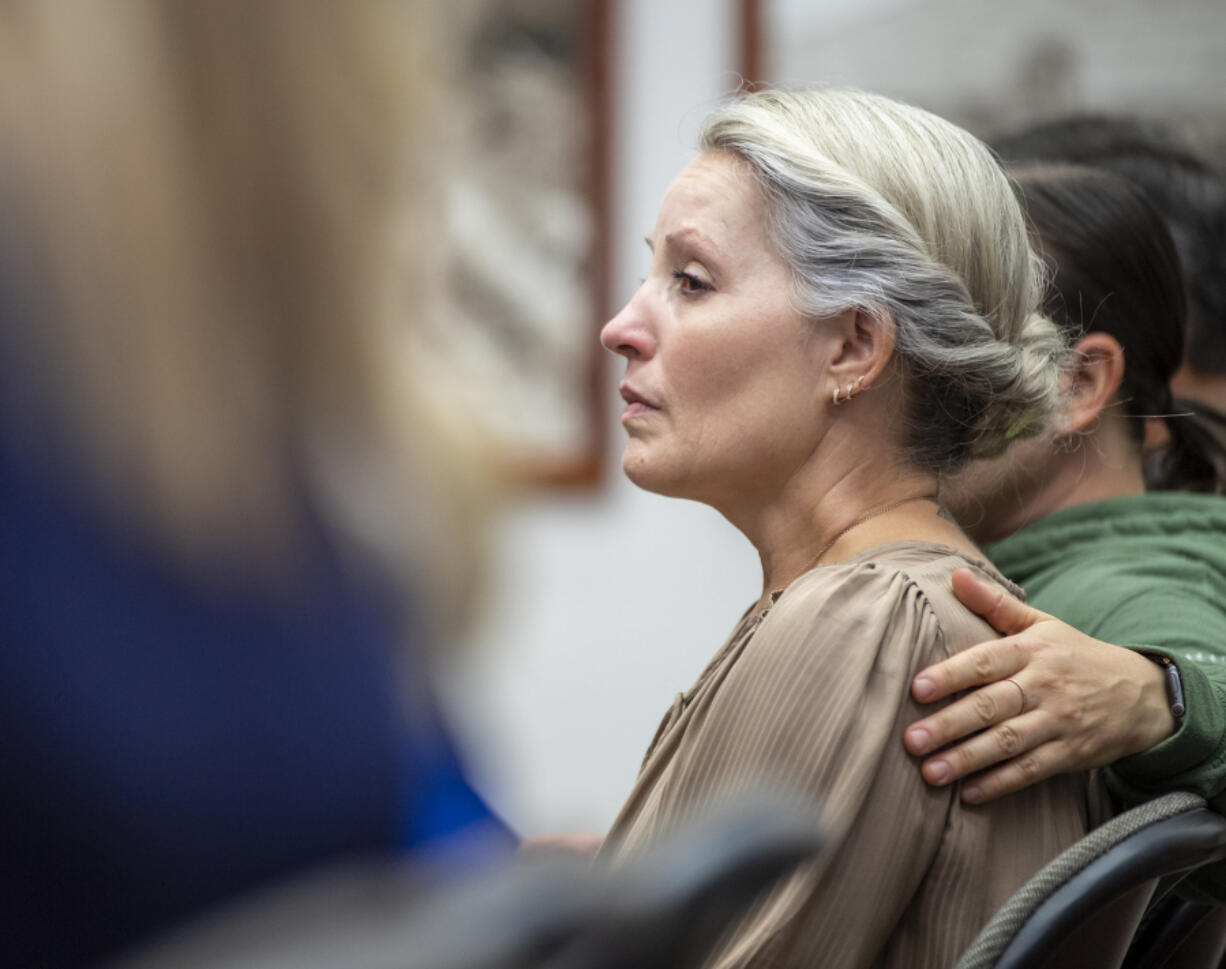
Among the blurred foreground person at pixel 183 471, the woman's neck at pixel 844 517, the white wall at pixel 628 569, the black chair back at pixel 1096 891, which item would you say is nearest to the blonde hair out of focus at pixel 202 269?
the blurred foreground person at pixel 183 471

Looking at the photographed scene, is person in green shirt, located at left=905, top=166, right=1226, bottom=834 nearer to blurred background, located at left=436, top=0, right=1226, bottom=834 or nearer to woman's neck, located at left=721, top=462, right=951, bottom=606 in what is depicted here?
woman's neck, located at left=721, top=462, right=951, bottom=606

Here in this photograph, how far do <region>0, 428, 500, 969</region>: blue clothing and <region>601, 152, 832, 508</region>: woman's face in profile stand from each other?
88cm

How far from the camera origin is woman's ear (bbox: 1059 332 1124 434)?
1494 mm

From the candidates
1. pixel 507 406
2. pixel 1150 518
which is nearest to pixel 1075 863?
pixel 1150 518

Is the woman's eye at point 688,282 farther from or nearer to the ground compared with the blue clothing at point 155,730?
nearer to the ground

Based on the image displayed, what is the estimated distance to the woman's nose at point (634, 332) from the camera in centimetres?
136

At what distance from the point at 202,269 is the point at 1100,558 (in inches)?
47.1

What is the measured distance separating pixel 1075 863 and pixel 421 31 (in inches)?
24.9

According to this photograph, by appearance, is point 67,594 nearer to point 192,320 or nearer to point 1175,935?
point 192,320

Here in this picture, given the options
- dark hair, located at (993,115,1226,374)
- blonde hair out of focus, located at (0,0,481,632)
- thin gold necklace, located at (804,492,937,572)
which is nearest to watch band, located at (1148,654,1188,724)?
thin gold necklace, located at (804,492,937,572)

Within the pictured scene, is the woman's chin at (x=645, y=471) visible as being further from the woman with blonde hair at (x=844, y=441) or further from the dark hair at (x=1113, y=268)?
the dark hair at (x=1113, y=268)

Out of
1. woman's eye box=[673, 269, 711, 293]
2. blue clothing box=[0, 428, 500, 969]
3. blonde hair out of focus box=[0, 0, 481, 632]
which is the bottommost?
woman's eye box=[673, 269, 711, 293]

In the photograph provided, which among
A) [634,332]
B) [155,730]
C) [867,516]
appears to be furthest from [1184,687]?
[155,730]

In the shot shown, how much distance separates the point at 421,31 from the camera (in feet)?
1.54
